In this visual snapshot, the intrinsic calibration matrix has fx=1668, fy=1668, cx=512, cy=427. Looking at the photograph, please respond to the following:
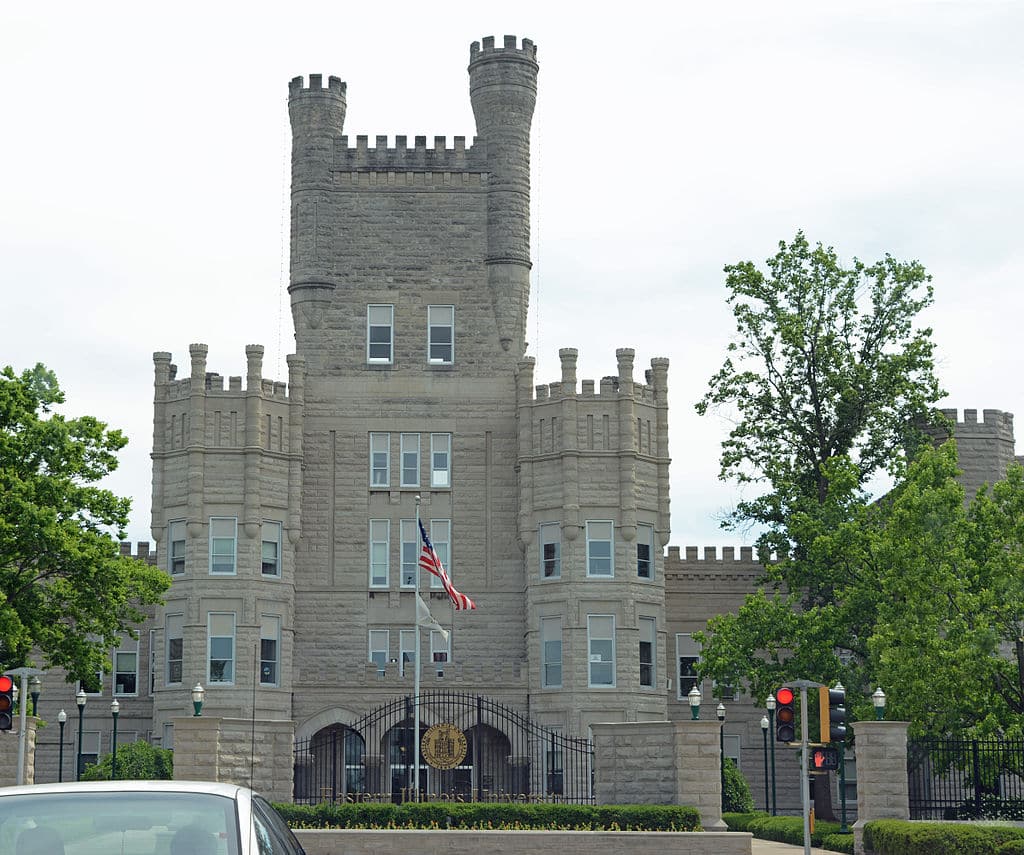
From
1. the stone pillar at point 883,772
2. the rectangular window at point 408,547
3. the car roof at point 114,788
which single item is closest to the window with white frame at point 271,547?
the rectangular window at point 408,547

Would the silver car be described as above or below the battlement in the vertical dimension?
below

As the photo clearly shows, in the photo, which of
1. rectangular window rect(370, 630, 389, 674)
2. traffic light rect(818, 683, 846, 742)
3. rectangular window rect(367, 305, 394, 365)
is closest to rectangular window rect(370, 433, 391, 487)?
rectangular window rect(367, 305, 394, 365)

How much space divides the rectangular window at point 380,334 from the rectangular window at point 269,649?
29.6 ft

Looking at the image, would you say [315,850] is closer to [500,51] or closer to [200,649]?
[200,649]

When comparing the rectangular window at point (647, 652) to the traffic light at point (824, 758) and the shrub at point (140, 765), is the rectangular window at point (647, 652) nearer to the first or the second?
the shrub at point (140, 765)

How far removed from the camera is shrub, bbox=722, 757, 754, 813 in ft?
156

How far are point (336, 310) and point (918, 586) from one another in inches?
914

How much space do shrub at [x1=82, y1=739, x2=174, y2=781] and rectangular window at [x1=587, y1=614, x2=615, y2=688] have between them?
1265 cm

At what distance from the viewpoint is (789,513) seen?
47.1m

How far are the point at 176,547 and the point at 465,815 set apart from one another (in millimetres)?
20480

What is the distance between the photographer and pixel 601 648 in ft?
165

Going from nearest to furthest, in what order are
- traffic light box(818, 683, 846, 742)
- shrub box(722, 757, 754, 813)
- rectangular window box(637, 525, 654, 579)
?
traffic light box(818, 683, 846, 742) < shrub box(722, 757, 754, 813) < rectangular window box(637, 525, 654, 579)

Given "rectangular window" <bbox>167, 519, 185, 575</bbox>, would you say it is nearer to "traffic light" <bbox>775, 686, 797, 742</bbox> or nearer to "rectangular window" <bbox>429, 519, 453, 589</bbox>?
"rectangular window" <bbox>429, 519, 453, 589</bbox>

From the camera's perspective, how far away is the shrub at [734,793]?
47.6m
